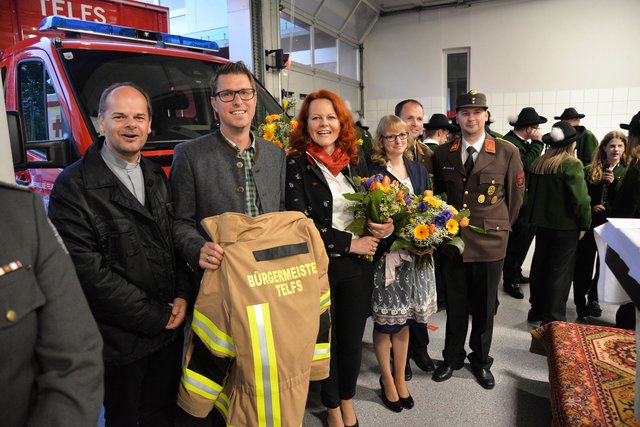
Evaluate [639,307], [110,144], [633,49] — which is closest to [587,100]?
[633,49]

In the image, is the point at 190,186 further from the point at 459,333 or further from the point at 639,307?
the point at 459,333

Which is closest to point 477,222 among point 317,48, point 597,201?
point 597,201

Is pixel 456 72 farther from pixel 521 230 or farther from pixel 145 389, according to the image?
pixel 145 389

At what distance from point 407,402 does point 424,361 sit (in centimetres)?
48

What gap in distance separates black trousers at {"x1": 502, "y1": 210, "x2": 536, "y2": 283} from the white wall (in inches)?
197

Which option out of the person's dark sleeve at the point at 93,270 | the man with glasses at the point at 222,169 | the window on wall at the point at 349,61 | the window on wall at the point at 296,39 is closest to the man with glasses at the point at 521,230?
the man with glasses at the point at 222,169

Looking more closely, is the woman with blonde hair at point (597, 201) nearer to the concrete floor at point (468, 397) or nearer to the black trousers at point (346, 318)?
the concrete floor at point (468, 397)

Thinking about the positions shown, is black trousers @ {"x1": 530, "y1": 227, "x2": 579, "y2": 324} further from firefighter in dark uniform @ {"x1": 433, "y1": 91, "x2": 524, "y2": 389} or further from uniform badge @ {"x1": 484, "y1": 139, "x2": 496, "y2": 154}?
uniform badge @ {"x1": 484, "y1": 139, "x2": 496, "y2": 154}

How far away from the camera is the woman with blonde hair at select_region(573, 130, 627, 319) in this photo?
3.76 m

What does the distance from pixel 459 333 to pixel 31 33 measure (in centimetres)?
406

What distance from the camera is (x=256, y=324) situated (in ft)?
4.81

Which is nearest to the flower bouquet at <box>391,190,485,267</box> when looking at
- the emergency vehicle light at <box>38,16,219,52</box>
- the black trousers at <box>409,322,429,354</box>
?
the black trousers at <box>409,322,429,354</box>

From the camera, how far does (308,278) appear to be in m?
1.61

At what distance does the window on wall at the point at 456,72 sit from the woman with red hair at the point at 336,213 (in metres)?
7.90
